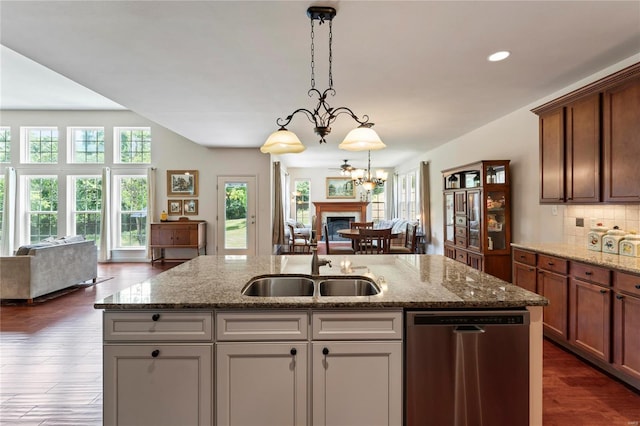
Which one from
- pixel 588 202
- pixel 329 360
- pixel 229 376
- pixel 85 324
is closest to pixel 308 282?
pixel 329 360

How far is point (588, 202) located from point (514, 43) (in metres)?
1.56

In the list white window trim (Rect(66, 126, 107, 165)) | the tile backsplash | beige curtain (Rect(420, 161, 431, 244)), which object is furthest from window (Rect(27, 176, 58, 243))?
the tile backsplash

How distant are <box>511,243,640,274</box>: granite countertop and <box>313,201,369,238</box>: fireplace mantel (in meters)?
7.54

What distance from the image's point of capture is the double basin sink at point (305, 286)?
206 centimetres

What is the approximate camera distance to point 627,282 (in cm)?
219

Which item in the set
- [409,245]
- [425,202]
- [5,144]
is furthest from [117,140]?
[425,202]

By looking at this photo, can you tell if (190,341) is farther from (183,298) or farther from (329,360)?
(329,360)

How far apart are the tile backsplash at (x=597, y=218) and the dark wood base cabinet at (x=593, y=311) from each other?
0.66m

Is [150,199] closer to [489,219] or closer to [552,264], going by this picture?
[489,219]

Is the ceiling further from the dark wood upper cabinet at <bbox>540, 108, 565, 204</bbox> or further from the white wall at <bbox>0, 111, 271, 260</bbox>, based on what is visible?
the white wall at <bbox>0, 111, 271, 260</bbox>

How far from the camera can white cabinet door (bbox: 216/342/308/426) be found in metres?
1.58

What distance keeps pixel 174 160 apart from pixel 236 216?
6.44 ft

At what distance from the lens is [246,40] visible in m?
2.49

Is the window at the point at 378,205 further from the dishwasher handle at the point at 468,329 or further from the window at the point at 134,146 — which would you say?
the dishwasher handle at the point at 468,329
